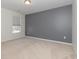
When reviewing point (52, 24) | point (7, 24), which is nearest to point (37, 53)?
point (52, 24)

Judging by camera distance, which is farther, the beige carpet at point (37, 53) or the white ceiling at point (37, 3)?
the white ceiling at point (37, 3)

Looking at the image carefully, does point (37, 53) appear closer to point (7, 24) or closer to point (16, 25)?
point (7, 24)

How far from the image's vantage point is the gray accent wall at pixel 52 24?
446 centimetres

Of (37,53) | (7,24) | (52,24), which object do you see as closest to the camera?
(37,53)

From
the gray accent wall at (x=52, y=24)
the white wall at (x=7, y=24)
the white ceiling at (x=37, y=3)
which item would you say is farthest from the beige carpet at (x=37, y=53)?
the white ceiling at (x=37, y=3)

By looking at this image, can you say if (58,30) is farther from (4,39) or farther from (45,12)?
(4,39)

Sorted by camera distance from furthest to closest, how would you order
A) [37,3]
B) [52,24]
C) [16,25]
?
[16,25] → [52,24] → [37,3]

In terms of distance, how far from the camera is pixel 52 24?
518 centimetres

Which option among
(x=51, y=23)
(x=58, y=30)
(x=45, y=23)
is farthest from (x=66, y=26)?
(x=45, y=23)

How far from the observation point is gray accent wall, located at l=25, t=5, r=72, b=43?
175 inches

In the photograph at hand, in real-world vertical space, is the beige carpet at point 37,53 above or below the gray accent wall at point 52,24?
below

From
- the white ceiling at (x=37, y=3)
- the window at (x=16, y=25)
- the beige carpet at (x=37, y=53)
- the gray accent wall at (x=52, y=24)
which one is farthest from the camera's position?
the window at (x=16, y=25)

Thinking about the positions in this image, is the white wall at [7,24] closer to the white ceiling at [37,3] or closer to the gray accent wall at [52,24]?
the white ceiling at [37,3]

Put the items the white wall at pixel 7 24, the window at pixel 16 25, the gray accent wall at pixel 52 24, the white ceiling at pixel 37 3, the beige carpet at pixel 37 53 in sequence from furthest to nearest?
the window at pixel 16 25, the white wall at pixel 7 24, the gray accent wall at pixel 52 24, the white ceiling at pixel 37 3, the beige carpet at pixel 37 53
